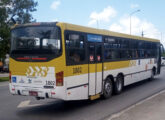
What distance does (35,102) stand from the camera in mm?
9727

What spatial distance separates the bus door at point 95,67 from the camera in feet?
29.3

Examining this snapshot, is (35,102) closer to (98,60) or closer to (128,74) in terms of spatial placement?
(98,60)

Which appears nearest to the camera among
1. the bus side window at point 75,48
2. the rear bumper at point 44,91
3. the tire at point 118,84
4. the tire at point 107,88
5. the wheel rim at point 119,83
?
the rear bumper at point 44,91

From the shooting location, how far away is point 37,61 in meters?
7.77

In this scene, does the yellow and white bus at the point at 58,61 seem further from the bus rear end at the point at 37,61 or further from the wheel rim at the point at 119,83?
the wheel rim at the point at 119,83

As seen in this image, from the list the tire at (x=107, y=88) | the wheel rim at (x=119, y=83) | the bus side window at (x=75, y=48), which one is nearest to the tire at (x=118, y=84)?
the wheel rim at (x=119, y=83)

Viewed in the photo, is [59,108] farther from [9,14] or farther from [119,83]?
[9,14]

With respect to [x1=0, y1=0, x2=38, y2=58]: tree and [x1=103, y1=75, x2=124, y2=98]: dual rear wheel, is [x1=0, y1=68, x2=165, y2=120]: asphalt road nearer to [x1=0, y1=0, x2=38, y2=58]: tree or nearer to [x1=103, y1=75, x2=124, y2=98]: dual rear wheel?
[x1=103, y1=75, x2=124, y2=98]: dual rear wheel

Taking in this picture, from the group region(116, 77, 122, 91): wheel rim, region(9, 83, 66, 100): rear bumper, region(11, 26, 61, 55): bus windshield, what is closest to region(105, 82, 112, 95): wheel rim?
region(116, 77, 122, 91): wheel rim

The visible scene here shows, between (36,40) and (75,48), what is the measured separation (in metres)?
1.37

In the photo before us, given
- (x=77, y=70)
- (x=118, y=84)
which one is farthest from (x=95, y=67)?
(x=118, y=84)

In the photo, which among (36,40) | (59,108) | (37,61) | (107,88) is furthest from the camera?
(107,88)

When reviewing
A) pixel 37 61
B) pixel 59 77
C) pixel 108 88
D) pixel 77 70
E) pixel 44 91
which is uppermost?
pixel 37 61

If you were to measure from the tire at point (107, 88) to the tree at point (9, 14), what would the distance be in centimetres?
1269
